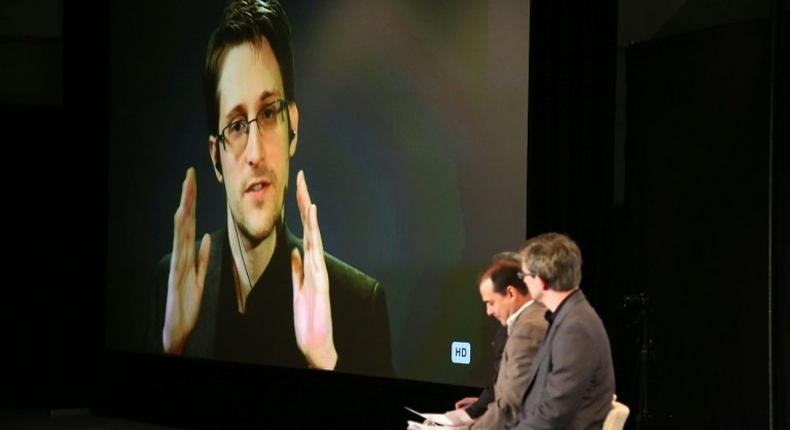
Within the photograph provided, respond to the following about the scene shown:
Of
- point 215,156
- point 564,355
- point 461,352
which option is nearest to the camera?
point 564,355

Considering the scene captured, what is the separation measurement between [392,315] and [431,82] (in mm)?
1501

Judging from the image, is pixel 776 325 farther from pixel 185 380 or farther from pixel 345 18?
pixel 185 380

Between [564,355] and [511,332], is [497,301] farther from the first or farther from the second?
[564,355]

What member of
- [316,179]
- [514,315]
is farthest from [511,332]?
[316,179]

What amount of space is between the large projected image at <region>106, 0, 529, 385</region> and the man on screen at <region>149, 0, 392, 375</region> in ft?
0.05

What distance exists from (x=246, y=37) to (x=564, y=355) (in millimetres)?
5167

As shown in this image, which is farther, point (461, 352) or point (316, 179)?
point (316, 179)

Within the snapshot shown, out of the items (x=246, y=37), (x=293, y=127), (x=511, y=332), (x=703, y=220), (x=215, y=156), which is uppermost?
(x=246, y=37)

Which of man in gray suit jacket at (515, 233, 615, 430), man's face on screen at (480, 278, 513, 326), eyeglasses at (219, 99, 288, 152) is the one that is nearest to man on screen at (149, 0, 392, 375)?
eyeglasses at (219, 99, 288, 152)

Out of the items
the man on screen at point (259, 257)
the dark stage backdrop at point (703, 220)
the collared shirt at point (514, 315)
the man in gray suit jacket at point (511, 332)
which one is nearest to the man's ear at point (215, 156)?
the man on screen at point (259, 257)

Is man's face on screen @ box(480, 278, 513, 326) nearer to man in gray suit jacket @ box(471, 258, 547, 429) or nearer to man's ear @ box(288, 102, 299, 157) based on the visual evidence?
man in gray suit jacket @ box(471, 258, 547, 429)

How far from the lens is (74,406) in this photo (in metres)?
9.34

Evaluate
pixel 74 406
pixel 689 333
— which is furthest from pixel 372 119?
pixel 74 406

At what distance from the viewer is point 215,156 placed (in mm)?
8141
